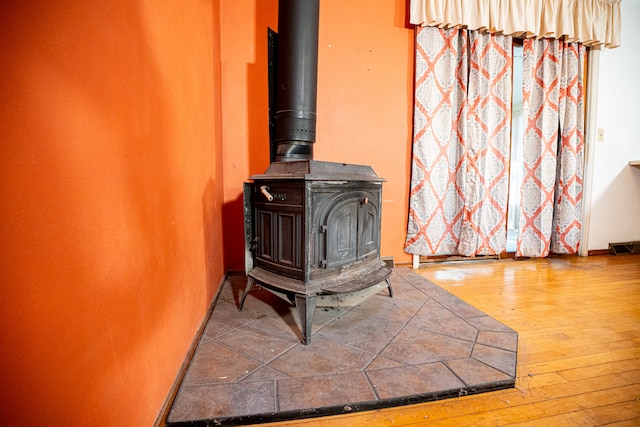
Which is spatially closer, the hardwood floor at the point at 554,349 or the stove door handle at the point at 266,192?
the hardwood floor at the point at 554,349

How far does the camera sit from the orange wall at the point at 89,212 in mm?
462

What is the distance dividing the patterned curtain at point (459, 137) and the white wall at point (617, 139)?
4.17 ft

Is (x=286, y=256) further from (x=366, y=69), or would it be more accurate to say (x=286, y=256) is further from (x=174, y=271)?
(x=366, y=69)

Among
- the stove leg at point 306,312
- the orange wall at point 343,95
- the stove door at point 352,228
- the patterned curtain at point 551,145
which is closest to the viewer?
the stove leg at point 306,312

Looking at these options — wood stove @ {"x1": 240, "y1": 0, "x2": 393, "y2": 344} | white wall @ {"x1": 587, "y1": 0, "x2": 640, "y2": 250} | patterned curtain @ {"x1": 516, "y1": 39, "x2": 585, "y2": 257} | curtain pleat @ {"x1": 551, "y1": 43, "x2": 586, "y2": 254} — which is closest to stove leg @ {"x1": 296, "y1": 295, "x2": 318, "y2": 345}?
wood stove @ {"x1": 240, "y1": 0, "x2": 393, "y2": 344}

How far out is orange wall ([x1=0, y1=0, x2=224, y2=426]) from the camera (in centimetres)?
46

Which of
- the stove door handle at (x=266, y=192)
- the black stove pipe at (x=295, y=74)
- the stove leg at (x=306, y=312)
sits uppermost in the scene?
the black stove pipe at (x=295, y=74)

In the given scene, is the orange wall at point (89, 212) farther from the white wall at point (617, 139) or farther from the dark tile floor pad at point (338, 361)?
the white wall at point (617, 139)

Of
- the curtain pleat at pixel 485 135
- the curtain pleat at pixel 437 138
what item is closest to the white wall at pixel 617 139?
the curtain pleat at pixel 485 135

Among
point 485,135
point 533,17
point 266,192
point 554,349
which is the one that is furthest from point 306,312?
point 533,17

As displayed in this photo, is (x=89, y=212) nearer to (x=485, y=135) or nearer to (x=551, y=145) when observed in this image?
(x=485, y=135)

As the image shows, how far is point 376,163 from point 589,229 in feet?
8.08

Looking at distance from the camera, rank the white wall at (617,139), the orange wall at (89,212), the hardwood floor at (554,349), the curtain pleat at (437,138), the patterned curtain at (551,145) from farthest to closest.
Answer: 1. the white wall at (617,139)
2. the patterned curtain at (551,145)
3. the curtain pleat at (437,138)
4. the hardwood floor at (554,349)
5. the orange wall at (89,212)

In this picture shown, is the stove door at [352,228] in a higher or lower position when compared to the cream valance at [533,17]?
lower
